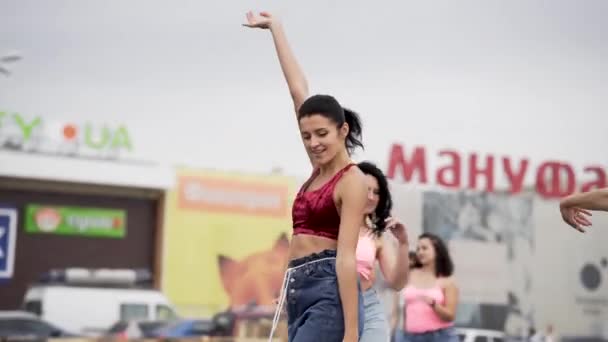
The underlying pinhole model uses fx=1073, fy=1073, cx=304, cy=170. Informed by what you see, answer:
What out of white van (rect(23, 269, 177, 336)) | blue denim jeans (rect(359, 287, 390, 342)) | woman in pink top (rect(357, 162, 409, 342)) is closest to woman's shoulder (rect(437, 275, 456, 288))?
woman in pink top (rect(357, 162, 409, 342))

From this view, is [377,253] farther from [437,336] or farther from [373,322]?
[437,336]

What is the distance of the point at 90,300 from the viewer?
403 inches

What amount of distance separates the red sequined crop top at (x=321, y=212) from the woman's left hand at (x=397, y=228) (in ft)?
1.59

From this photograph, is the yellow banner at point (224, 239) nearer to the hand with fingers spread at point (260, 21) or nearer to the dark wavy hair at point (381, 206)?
the hand with fingers spread at point (260, 21)

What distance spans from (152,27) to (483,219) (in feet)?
16.0

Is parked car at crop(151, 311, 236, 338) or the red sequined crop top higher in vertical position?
the red sequined crop top

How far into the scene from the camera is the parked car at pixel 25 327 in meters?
9.84

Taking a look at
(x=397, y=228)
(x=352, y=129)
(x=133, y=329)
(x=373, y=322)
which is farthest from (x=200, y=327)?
(x=352, y=129)

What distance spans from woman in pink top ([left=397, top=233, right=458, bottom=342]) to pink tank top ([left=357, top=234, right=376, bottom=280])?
159 cm

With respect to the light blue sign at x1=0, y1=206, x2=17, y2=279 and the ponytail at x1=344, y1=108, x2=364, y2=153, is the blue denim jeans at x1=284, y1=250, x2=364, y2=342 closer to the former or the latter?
the ponytail at x1=344, y1=108, x2=364, y2=153

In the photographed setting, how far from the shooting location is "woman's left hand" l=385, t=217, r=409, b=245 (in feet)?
10.7

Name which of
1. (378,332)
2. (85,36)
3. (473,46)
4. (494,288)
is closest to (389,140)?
(473,46)

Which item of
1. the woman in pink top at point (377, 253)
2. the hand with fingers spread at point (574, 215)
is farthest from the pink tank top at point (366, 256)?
the hand with fingers spread at point (574, 215)

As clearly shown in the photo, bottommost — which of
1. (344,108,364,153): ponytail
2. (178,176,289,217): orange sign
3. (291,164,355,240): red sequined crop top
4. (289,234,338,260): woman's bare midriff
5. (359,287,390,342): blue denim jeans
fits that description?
(359,287,390,342): blue denim jeans
